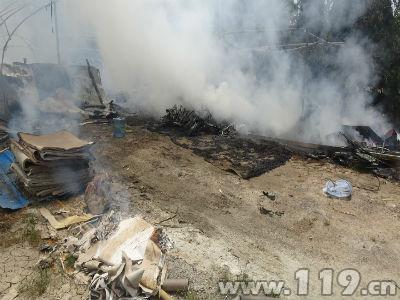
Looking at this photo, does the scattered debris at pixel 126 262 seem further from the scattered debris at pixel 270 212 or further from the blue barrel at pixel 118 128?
the blue barrel at pixel 118 128

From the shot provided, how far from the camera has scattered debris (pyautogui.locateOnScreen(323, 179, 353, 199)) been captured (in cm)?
663

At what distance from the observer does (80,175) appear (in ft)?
20.3

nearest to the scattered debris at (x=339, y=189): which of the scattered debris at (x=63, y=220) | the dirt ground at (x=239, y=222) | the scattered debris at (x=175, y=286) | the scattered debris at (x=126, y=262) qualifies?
the dirt ground at (x=239, y=222)

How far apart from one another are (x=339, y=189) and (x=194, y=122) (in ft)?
15.6

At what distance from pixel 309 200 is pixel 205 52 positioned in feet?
25.5

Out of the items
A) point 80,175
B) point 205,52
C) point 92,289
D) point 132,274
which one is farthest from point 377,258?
point 205,52

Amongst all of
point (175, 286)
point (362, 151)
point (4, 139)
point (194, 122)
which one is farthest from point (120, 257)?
point (362, 151)

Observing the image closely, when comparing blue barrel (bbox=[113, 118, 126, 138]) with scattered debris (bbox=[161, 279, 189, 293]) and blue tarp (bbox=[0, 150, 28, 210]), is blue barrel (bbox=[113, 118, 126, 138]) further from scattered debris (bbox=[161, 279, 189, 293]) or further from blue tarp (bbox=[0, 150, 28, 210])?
scattered debris (bbox=[161, 279, 189, 293])

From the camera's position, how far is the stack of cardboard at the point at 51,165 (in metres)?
5.73

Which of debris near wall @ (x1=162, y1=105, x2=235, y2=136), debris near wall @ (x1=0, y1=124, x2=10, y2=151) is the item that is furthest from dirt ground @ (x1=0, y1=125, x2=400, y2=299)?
debris near wall @ (x1=0, y1=124, x2=10, y2=151)

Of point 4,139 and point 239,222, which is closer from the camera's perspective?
point 239,222

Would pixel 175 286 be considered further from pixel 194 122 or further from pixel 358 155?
pixel 194 122

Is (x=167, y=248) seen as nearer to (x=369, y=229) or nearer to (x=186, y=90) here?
(x=369, y=229)

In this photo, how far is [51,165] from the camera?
19.1 feet
